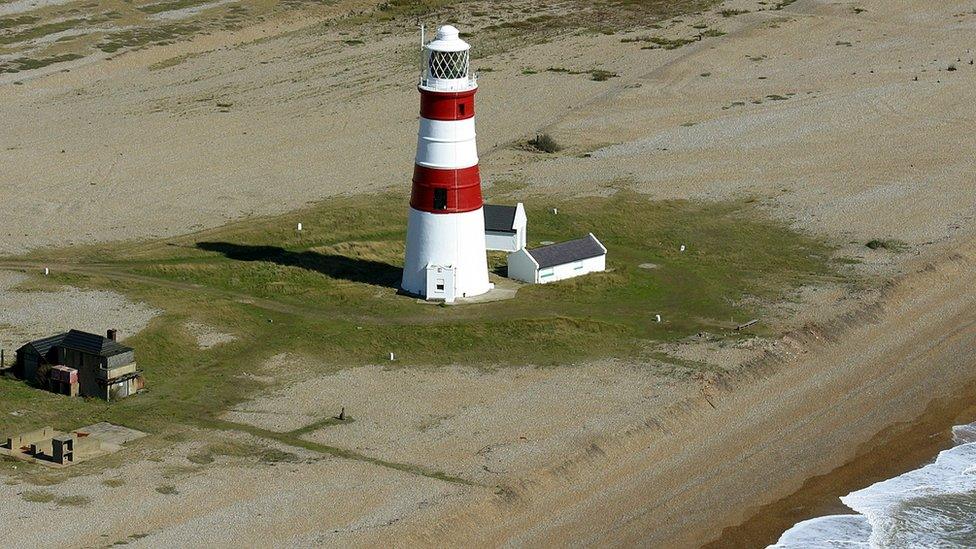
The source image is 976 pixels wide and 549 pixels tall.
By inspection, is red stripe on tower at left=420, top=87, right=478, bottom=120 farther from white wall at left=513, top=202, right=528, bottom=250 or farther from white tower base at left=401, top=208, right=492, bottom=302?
white wall at left=513, top=202, right=528, bottom=250

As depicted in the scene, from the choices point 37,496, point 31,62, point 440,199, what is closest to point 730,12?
point 31,62

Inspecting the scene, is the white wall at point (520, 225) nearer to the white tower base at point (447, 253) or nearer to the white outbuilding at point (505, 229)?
the white outbuilding at point (505, 229)

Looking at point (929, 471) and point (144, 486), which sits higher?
point (144, 486)

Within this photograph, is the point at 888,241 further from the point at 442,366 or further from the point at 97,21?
the point at 97,21

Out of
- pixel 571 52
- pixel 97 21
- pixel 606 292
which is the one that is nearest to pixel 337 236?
pixel 606 292

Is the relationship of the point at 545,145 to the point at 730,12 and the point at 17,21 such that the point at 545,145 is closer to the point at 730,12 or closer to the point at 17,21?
the point at 730,12
